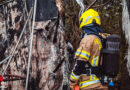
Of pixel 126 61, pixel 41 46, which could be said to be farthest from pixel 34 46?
pixel 126 61

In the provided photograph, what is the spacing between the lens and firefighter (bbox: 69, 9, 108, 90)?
2.70m

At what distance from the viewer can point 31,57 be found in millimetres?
3885

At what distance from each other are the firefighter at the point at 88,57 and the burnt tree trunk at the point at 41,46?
0.84m

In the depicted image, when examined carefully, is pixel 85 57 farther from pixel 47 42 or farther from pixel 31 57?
pixel 31 57

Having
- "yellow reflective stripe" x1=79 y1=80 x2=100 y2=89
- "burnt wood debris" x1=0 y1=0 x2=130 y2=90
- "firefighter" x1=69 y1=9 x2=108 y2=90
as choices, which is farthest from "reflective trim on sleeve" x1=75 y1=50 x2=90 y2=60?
"burnt wood debris" x1=0 y1=0 x2=130 y2=90

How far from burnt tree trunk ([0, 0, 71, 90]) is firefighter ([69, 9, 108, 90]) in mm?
836

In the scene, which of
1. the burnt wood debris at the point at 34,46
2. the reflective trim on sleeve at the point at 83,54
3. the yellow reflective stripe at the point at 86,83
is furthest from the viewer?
the burnt wood debris at the point at 34,46

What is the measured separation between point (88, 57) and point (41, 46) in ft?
4.65

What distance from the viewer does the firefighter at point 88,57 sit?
2703 millimetres

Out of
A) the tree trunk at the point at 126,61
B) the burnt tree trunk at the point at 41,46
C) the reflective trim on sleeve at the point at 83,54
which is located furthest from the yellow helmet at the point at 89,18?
the burnt tree trunk at the point at 41,46

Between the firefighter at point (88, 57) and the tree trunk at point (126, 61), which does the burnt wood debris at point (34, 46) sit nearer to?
the firefighter at point (88, 57)

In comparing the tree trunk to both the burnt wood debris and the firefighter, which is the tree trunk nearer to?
the firefighter

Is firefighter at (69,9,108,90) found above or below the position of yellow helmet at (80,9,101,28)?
below

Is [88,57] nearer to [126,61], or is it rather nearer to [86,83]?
[86,83]
